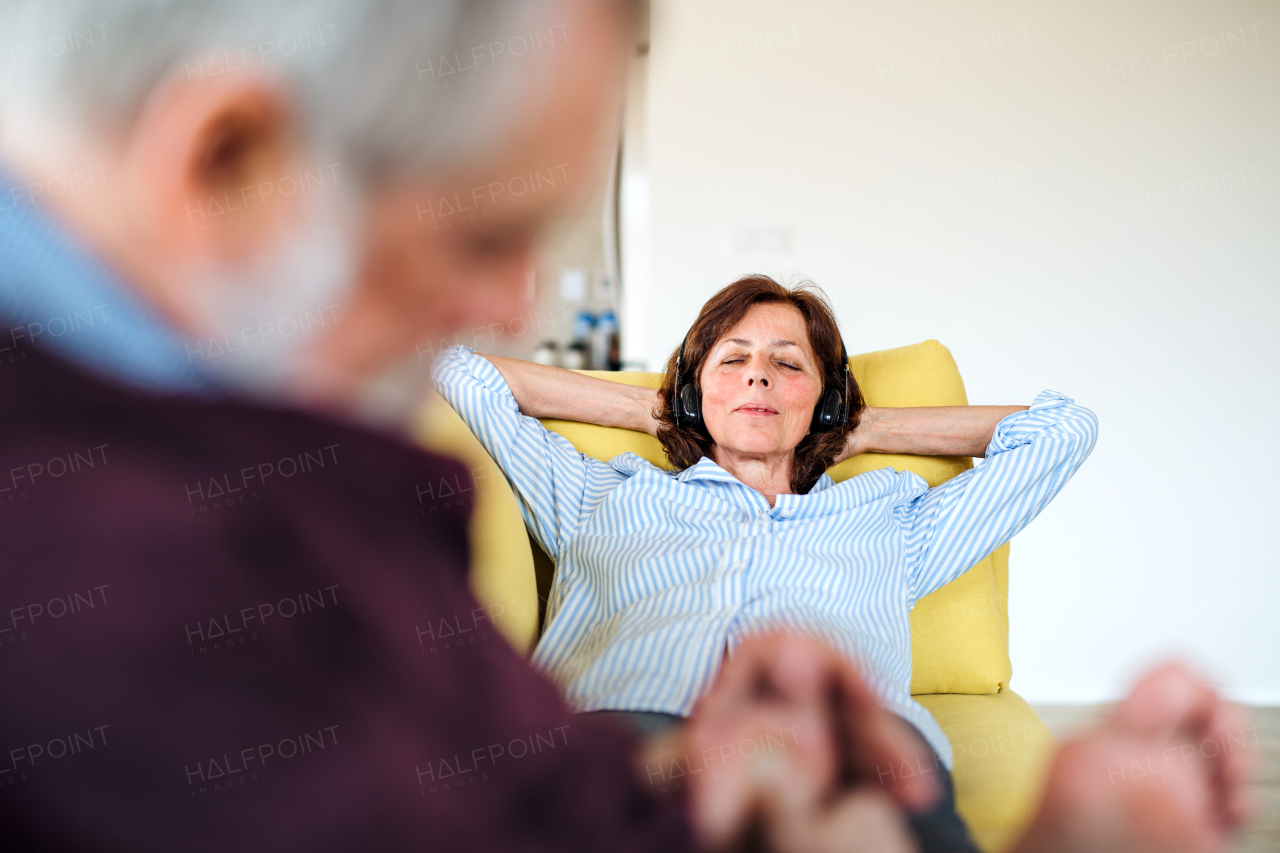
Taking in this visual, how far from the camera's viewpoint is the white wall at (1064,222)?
2512 mm

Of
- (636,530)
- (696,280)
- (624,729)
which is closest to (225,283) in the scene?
(624,729)

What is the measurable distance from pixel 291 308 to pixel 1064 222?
276cm

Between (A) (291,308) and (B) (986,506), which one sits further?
(B) (986,506)

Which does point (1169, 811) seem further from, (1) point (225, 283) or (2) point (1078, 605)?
(2) point (1078, 605)

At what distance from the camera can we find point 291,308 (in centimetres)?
18

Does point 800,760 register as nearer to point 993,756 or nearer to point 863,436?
point 993,756

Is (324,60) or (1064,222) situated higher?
(1064,222)

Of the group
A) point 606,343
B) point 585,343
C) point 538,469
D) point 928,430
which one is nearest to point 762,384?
point 928,430

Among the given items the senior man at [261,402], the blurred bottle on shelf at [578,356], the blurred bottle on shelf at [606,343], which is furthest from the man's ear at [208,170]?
the blurred bottle on shelf at [578,356]

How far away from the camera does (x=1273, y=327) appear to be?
99.3 inches

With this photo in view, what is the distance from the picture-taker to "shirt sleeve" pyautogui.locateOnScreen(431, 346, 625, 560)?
1.26 metres

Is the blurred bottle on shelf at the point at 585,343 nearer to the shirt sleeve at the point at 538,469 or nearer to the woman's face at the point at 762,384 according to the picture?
the woman's face at the point at 762,384

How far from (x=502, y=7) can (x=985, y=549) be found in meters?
1.23

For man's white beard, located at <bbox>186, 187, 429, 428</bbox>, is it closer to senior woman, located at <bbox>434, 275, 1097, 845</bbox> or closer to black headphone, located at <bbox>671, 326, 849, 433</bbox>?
senior woman, located at <bbox>434, 275, 1097, 845</bbox>
